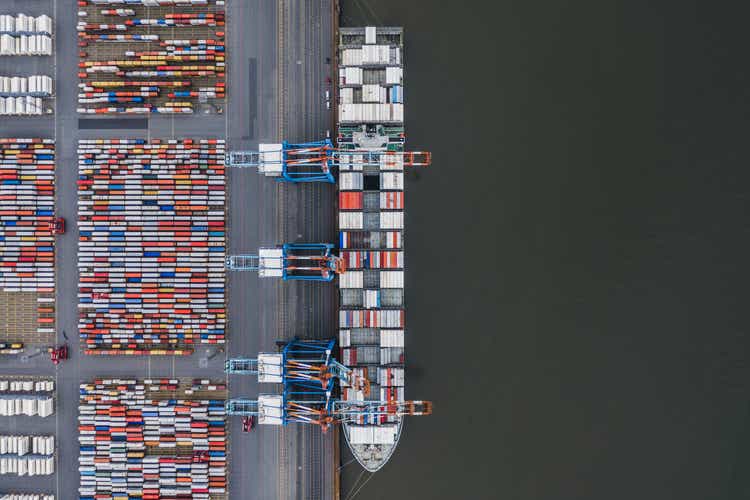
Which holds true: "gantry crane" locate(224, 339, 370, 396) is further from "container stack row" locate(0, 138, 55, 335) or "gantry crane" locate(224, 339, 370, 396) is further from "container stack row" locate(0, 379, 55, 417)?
"container stack row" locate(0, 138, 55, 335)

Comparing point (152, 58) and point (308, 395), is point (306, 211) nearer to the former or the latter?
point (308, 395)

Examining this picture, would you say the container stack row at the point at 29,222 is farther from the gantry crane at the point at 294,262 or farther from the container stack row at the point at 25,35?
the gantry crane at the point at 294,262

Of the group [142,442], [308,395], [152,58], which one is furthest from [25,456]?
[152,58]

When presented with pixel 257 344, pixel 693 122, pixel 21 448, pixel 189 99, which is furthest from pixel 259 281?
pixel 693 122

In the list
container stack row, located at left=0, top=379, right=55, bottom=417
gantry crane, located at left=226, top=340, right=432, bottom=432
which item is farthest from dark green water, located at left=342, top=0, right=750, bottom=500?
container stack row, located at left=0, top=379, right=55, bottom=417

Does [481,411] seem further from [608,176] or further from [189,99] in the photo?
[189,99]

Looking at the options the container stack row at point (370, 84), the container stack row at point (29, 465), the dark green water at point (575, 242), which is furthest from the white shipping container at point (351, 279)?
the container stack row at point (29, 465)
